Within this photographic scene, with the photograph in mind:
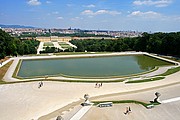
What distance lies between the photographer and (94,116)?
42.8 feet

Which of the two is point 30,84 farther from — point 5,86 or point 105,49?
point 105,49

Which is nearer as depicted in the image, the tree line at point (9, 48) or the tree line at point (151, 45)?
the tree line at point (9, 48)

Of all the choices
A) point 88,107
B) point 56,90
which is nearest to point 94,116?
point 88,107

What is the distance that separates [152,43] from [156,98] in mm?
30486

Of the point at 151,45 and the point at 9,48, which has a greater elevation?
the point at 9,48

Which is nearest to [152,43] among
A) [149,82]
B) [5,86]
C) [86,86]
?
[149,82]

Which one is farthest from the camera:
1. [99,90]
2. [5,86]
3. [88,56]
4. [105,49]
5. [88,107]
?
[105,49]

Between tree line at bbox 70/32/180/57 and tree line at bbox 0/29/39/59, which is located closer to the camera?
tree line at bbox 0/29/39/59

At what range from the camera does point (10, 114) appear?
1348 centimetres

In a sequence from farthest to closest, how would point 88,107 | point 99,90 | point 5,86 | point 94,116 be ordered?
point 5,86 → point 99,90 → point 88,107 → point 94,116

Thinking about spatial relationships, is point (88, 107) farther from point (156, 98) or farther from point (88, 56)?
point (88, 56)

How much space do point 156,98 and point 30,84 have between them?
1139cm

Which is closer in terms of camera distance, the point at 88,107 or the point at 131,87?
the point at 88,107

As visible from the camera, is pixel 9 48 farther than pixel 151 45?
No
